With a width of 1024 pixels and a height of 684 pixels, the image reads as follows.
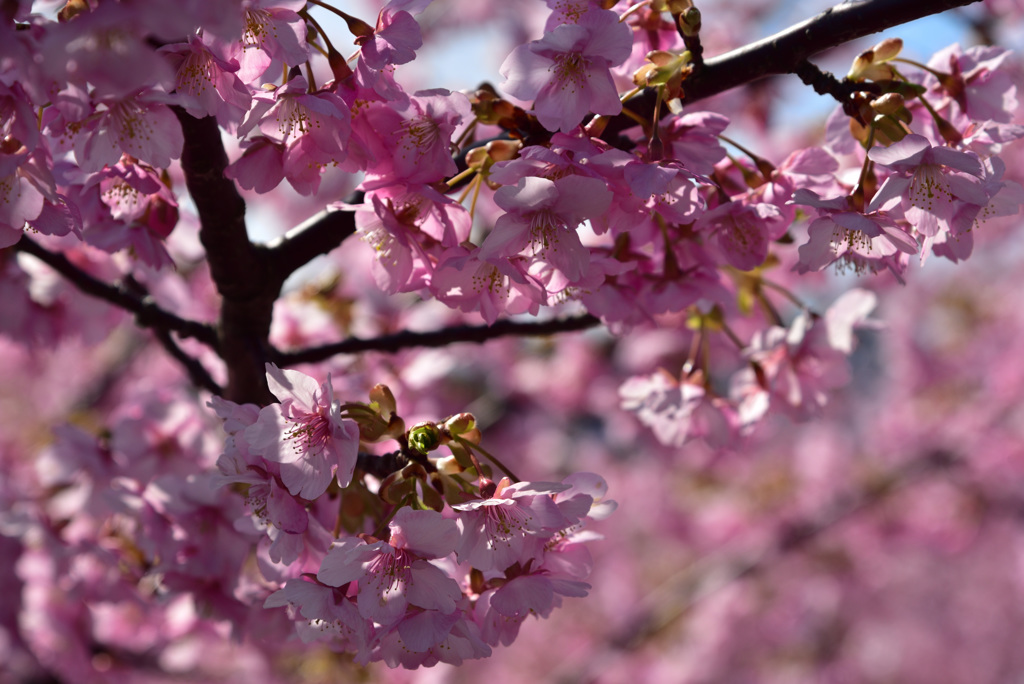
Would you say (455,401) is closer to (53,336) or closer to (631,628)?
(631,628)

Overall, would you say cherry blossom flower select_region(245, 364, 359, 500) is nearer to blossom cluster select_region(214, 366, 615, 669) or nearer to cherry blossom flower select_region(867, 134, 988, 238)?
blossom cluster select_region(214, 366, 615, 669)

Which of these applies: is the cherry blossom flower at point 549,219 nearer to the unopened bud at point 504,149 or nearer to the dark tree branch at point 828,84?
the unopened bud at point 504,149

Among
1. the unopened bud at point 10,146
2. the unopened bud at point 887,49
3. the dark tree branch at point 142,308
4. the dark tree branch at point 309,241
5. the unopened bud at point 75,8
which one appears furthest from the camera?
the dark tree branch at point 142,308

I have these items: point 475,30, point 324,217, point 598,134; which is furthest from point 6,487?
point 475,30

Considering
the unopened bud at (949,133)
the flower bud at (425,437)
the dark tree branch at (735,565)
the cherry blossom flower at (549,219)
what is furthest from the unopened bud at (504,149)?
the dark tree branch at (735,565)

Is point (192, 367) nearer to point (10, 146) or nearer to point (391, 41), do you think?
point (10, 146)

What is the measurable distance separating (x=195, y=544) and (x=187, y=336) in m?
0.35

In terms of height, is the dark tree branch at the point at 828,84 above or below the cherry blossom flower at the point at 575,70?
above

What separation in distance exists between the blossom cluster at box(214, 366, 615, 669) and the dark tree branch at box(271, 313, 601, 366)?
1.34ft

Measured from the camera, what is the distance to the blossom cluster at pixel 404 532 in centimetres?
82

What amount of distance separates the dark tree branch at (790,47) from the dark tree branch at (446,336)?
1.34ft

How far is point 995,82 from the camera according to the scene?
102 cm

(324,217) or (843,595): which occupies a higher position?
(843,595)

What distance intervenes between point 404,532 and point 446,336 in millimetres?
558
